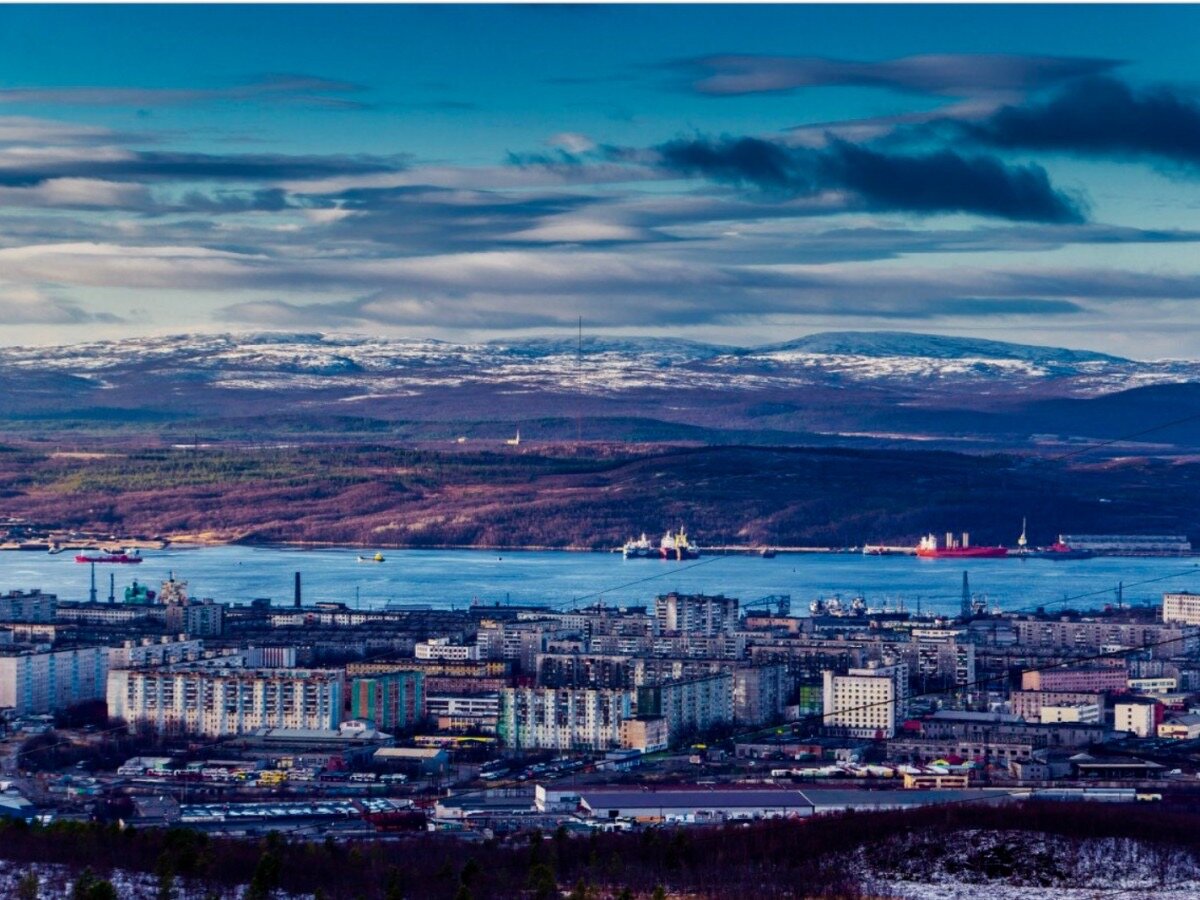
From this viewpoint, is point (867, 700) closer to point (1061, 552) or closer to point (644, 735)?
point (644, 735)

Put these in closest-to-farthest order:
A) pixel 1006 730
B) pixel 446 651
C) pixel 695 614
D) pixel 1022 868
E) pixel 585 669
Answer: pixel 1022 868 < pixel 1006 730 < pixel 585 669 < pixel 446 651 < pixel 695 614

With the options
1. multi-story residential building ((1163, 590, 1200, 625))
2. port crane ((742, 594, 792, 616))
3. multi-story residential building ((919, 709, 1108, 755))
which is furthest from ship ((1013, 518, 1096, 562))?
multi-story residential building ((919, 709, 1108, 755))

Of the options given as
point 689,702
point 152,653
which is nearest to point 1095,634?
point 689,702

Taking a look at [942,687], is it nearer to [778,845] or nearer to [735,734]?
[735,734]

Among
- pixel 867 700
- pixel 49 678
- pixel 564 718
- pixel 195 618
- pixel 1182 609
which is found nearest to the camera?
pixel 564 718

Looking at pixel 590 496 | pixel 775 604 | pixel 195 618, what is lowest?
pixel 195 618

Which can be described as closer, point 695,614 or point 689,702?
point 689,702

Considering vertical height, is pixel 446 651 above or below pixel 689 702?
above
